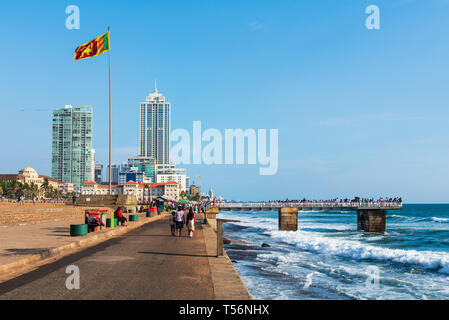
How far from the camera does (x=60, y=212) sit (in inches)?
1673

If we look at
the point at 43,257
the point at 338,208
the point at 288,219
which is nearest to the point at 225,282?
the point at 43,257

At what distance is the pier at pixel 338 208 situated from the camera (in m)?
59.3

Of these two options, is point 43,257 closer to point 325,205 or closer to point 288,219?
point 288,219

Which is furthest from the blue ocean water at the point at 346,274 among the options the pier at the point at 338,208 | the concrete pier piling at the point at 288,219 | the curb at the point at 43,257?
the pier at the point at 338,208

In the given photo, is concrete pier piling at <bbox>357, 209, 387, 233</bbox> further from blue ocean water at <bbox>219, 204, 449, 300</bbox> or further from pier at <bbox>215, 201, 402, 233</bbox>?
blue ocean water at <bbox>219, 204, 449, 300</bbox>

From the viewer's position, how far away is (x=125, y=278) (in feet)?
32.5

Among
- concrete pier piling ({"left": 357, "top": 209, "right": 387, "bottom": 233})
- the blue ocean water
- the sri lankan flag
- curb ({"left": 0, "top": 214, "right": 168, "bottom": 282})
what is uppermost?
the sri lankan flag

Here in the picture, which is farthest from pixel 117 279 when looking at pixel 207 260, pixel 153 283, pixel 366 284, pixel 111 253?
pixel 366 284

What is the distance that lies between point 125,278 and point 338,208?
6093cm

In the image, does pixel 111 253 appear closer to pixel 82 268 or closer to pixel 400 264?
pixel 82 268

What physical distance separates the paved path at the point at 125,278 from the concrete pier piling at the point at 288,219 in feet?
146

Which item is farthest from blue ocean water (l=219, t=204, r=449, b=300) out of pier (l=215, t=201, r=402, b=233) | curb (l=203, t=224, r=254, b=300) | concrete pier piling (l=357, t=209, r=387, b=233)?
concrete pier piling (l=357, t=209, r=387, b=233)

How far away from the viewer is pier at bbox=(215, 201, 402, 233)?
59.3m

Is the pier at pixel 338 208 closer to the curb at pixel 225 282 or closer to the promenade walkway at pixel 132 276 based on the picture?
the promenade walkway at pixel 132 276
